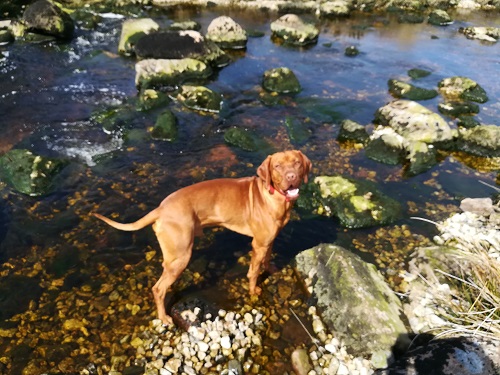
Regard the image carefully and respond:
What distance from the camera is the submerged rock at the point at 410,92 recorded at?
43.1ft

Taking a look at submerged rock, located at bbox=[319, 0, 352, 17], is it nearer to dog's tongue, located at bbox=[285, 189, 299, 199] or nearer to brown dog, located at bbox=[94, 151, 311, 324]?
brown dog, located at bbox=[94, 151, 311, 324]

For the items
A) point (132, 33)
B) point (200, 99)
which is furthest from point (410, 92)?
point (132, 33)

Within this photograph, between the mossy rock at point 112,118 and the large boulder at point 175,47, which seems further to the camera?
the large boulder at point 175,47

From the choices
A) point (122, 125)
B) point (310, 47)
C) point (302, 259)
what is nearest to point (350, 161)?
point (302, 259)

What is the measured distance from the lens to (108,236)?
672 centimetres

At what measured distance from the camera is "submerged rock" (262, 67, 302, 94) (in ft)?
42.5

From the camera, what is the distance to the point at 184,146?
9.55 m

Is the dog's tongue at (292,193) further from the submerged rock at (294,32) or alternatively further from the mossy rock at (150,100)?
the submerged rock at (294,32)

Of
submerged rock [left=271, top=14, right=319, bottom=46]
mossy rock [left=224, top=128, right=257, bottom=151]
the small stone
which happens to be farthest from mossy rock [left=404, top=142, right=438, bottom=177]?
submerged rock [left=271, top=14, right=319, bottom=46]

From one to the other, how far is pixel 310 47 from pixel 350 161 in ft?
35.0

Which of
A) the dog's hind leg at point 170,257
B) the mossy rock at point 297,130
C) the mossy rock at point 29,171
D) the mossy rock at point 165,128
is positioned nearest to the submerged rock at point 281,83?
the mossy rock at point 297,130

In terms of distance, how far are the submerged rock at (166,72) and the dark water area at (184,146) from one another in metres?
0.60

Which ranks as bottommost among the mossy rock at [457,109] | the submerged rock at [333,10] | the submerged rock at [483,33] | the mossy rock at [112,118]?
the mossy rock at [457,109]

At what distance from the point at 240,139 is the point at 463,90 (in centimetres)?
910
